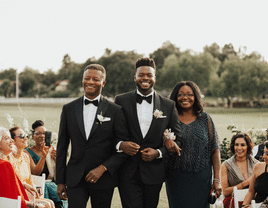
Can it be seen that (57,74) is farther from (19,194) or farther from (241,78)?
(19,194)

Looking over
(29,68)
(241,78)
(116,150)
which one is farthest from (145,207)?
(29,68)

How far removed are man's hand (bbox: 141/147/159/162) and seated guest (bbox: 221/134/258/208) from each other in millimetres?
1624

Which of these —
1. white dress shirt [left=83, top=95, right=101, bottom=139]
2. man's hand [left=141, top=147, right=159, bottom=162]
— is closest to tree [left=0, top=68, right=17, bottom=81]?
white dress shirt [left=83, top=95, right=101, bottom=139]

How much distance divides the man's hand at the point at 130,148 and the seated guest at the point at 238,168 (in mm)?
1842

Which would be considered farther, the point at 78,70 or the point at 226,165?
the point at 78,70

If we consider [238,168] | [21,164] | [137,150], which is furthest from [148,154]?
[238,168]

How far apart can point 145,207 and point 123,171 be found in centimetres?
41

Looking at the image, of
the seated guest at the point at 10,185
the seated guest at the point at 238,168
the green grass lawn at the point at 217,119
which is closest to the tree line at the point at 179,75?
the green grass lawn at the point at 217,119

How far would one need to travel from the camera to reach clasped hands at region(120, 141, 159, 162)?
2875mm

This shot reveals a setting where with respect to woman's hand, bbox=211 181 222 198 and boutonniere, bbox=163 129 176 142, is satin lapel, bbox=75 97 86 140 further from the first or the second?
woman's hand, bbox=211 181 222 198

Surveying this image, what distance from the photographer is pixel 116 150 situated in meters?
3.00

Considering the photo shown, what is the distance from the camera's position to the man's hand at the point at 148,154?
2986 mm

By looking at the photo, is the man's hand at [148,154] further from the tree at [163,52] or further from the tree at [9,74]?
the tree at [9,74]

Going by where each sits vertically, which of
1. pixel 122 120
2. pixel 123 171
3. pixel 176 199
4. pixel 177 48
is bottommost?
pixel 176 199
